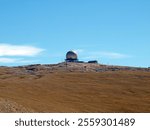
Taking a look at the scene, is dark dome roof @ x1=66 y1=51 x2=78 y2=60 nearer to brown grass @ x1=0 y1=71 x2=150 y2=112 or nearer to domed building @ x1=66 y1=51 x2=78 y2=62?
domed building @ x1=66 y1=51 x2=78 y2=62

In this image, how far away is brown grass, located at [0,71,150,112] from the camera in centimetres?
4627

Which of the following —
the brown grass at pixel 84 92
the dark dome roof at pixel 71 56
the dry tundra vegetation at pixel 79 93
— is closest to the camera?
the dry tundra vegetation at pixel 79 93

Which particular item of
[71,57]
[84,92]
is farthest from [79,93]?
[71,57]

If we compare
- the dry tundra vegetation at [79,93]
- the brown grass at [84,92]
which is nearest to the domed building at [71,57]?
the dry tundra vegetation at [79,93]

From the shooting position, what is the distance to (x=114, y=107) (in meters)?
49.9

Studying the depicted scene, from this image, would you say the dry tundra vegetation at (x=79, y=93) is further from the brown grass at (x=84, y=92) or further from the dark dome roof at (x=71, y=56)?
the dark dome roof at (x=71, y=56)

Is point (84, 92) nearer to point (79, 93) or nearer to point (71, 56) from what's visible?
point (79, 93)

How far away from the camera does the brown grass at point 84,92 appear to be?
46.3m

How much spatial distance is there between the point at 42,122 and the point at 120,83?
184 feet

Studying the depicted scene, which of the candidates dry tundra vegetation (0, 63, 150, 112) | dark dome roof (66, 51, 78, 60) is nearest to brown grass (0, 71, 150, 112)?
dry tundra vegetation (0, 63, 150, 112)

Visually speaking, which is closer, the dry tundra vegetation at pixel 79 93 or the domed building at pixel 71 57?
the dry tundra vegetation at pixel 79 93

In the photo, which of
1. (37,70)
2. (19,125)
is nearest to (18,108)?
(19,125)

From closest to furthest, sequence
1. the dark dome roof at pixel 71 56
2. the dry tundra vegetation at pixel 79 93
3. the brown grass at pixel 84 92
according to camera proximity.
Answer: the dry tundra vegetation at pixel 79 93 → the brown grass at pixel 84 92 → the dark dome roof at pixel 71 56

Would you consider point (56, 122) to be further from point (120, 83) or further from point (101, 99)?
point (120, 83)
